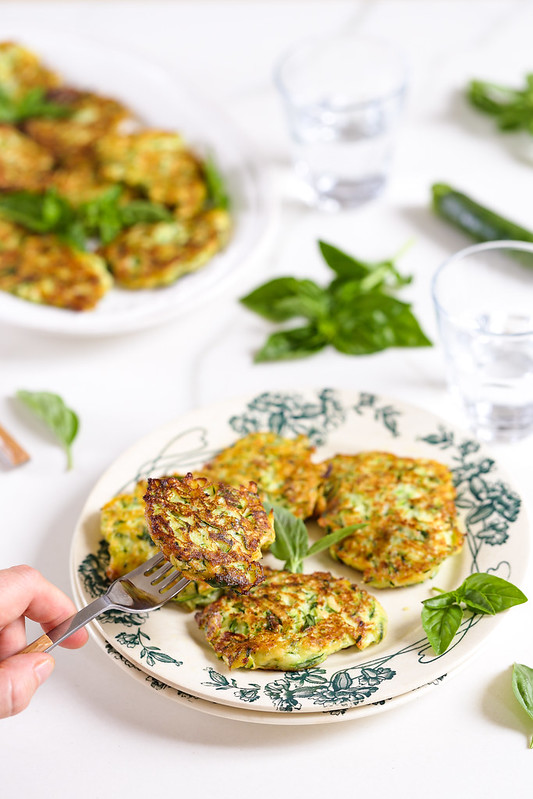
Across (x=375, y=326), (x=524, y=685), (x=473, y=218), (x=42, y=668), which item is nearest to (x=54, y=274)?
(x=375, y=326)

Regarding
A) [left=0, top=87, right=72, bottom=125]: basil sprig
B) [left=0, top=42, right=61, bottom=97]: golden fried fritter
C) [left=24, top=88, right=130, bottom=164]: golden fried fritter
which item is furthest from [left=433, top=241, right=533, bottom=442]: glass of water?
[left=0, top=42, right=61, bottom=97]: golden fried fritter

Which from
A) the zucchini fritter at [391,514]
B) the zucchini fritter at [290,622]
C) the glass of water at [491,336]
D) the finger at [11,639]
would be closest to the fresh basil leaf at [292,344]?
the glass of water at [491,336]

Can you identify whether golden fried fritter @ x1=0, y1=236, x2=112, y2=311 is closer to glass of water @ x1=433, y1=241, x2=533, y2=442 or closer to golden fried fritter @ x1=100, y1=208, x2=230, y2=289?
golden fried fritter @ x1=100, y1=208, x2=230, y2=289

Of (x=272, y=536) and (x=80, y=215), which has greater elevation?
(x=80, y=215)

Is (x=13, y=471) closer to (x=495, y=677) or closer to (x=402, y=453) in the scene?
(x=402, y=453)

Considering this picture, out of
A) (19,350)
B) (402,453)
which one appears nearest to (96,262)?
(19,350)

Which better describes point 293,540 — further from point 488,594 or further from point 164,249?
point 164,249

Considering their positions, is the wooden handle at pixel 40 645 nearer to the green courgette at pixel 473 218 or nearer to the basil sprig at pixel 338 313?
the basil sprig at pixel 338 313
